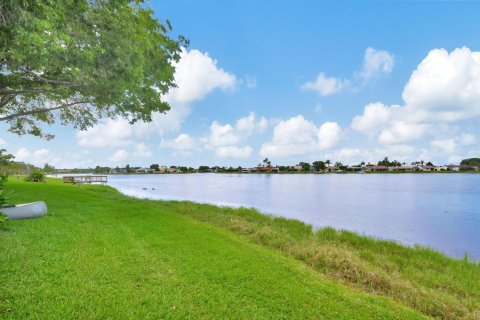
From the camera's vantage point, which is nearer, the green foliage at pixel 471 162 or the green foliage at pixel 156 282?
the green foliage at pixel 156 282

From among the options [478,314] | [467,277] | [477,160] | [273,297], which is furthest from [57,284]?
[477,160]

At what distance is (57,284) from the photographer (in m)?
6.03

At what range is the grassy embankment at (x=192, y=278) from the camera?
18.1 ft

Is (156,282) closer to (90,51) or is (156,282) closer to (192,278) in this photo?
(192,278)

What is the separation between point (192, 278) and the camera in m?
6.81

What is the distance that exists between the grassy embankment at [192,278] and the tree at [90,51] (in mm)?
6074

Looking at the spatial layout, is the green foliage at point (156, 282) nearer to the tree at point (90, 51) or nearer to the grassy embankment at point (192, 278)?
the grassy embankment at point (192, 278)

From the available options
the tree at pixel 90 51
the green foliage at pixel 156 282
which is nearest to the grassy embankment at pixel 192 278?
the green foliage at pixel 156 282

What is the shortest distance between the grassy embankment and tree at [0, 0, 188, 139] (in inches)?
239

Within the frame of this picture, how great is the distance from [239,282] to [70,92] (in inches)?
670

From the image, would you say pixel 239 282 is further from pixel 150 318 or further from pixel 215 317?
pixel 150 318

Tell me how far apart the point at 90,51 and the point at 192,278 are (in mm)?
9119

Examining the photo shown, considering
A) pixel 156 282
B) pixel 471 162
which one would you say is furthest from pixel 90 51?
pixel 471 162

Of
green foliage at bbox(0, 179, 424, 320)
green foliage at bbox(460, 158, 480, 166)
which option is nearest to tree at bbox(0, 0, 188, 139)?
green foliage at bbox(0, 179, 424, 320)
